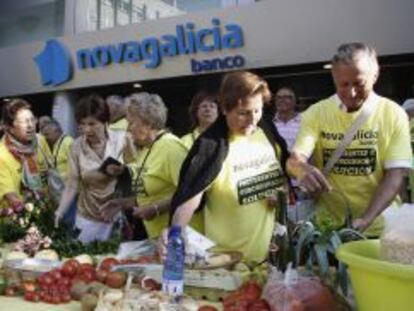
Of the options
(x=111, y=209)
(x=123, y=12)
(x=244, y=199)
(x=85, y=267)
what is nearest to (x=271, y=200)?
(x=244, y=199)

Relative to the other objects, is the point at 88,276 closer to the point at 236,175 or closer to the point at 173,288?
the point at 173,288

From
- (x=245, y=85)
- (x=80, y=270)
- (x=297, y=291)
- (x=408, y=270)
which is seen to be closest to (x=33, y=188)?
(x=80, y=270)

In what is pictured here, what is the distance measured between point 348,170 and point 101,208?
1.75 meters

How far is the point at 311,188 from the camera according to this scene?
2234mm

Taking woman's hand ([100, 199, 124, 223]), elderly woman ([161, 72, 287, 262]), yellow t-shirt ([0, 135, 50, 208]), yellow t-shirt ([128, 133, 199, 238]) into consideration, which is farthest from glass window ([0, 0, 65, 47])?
elderly woman ([161, 72, 287, 262])

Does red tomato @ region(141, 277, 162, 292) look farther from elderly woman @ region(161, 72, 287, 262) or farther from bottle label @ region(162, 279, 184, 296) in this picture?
elderly woman @ region(161, 72, 287, 262)

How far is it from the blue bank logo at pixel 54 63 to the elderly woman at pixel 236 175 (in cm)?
1051

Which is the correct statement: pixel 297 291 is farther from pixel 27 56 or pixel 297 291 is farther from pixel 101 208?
pixel 27 56

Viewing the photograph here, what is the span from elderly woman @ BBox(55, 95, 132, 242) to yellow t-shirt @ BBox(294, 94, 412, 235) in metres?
1.53

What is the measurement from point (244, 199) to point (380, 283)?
1.21m

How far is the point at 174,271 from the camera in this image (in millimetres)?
2010

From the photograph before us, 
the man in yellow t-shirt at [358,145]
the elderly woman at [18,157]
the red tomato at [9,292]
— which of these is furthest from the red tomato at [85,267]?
the elderly woman at [18,157]

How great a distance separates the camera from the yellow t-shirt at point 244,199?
2557 mm

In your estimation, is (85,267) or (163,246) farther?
(85,267)
